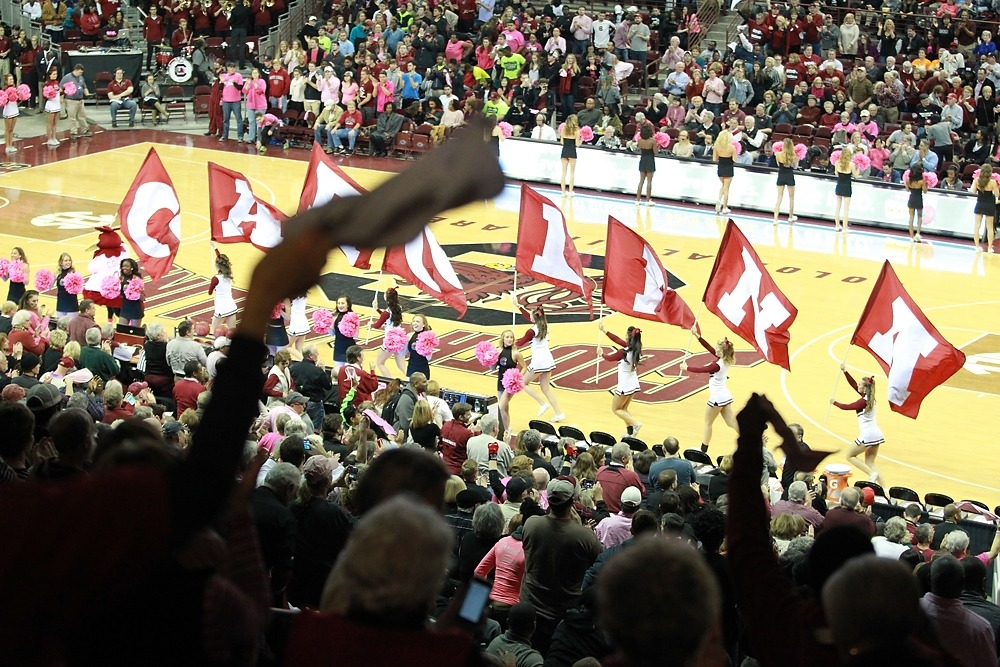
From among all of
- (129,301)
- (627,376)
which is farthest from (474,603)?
(129,301)

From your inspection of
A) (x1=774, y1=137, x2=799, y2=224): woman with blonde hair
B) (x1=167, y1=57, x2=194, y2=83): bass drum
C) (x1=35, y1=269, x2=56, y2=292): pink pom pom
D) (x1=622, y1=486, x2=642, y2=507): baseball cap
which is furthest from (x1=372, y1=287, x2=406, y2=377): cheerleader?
(x1=167, y1=57, x2=194, y2=83): bass drum

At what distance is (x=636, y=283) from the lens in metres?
17.3

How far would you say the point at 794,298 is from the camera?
23.4 metres

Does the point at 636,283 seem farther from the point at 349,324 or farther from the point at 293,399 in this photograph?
the point at 293,399

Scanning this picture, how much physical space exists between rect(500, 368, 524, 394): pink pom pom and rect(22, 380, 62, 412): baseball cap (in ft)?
27.0

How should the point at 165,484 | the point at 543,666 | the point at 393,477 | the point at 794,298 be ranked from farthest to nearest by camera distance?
1. the point at 794,298
2. the point at 543,666
3. the point at 393,477
4. the point at 165,484

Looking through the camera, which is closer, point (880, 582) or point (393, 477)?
point (880, 582)

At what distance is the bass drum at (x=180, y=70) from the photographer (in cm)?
3897

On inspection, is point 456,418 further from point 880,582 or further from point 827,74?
point 827,74

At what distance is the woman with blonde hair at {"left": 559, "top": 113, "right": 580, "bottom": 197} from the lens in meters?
30.7

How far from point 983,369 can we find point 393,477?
1812cm

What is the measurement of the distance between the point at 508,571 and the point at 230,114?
29.6 metres

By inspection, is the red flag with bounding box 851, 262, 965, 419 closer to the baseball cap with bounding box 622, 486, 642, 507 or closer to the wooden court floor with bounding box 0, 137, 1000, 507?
the wooden court floor with bounding box 0, 137, 1000, 507

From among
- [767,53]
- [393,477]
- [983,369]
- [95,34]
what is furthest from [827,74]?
[393,477]
